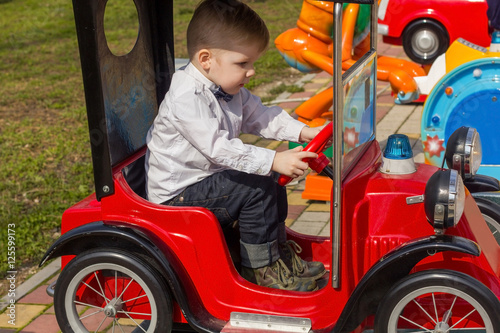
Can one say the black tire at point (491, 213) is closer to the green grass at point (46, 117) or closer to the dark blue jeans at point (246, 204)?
the dark blue jeans at point (246, 204)

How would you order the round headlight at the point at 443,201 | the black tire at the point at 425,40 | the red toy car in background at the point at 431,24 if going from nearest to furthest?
1. the round headlight at the point at 443,201
2. the red toy car in background at the point at 431,24
3. the black tire at the point at 425,40

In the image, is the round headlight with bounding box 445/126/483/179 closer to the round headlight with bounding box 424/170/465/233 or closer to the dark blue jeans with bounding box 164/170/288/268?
the round headlight with bounding box 424/170/465/233

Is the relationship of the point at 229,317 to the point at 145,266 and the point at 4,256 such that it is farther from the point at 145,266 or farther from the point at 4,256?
the point at 4,256

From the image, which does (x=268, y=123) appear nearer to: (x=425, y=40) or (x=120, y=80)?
(x=120, y=80)

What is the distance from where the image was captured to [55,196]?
433 cm

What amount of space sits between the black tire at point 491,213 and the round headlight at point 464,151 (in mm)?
184

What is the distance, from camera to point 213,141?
2.32 m

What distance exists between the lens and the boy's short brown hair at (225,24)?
7.73 feet

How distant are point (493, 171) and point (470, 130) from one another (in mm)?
1253

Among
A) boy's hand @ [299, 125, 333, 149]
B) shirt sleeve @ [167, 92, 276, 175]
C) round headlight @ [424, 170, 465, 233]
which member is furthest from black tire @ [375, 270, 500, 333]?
boy's hand @ [299, 125, 333, 149]

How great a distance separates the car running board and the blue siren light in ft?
2.21

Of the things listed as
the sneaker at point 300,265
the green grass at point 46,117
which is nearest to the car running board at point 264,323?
the sneaker at point 300,265

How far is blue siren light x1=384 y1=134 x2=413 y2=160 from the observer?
241 cm

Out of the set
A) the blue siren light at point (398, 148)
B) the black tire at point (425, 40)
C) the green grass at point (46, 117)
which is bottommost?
the green grass at point (46, 117)
